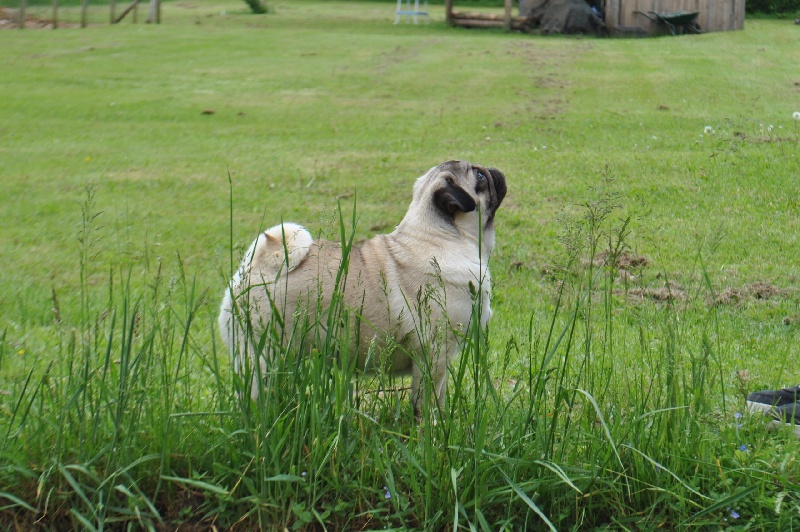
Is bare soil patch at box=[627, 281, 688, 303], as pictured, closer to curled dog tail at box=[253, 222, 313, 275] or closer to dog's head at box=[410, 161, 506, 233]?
dog's head at box=[410, 161, 506, 233]

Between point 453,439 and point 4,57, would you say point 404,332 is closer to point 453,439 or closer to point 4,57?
point 453,439

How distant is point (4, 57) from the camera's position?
2184 cm

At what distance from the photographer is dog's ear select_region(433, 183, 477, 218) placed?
17.1 ft

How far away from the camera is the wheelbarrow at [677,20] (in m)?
26.6

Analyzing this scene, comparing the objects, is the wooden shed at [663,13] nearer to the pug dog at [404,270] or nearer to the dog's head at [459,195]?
the dog's head at [459,195]

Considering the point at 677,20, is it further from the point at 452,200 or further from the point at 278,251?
the point at 278,251

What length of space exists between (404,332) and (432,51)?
19506mm

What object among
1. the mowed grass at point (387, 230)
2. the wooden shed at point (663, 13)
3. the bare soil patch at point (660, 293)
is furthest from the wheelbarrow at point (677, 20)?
the bare soil patch at point (660, 293)

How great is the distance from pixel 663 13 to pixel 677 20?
0.66 metres

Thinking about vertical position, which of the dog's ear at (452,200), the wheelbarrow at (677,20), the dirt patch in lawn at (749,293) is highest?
the wheelbarrow at (677,20)

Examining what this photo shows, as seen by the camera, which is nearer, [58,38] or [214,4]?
[58,38]

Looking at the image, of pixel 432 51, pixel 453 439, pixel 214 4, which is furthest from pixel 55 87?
pixel 214 4

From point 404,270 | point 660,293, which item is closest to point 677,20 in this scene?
point 660,293

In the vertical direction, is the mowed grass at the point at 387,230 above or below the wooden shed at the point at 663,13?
below
